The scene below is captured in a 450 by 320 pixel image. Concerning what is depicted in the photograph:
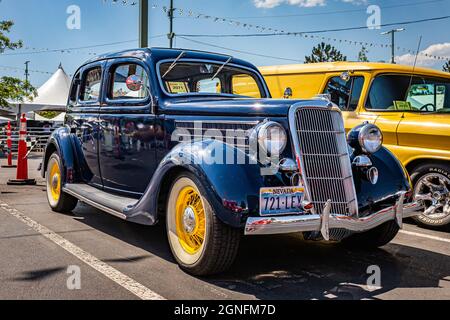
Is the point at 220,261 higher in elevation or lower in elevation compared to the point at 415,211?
lower

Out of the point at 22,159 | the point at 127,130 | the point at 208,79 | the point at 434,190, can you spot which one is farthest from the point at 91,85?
the point at 434,190

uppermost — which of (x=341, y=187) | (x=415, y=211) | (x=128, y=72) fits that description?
(x=128, y=72)

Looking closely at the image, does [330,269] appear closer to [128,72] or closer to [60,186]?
[128,72]

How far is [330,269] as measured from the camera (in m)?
3.49

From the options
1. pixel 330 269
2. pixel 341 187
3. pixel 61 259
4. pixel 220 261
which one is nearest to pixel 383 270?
pixel 330 269

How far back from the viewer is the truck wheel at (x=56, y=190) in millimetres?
5383

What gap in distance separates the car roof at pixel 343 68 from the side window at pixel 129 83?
2.84 meters

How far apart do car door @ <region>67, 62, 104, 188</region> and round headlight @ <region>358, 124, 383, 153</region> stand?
270cm

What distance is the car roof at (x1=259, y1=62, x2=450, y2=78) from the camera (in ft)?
19.2

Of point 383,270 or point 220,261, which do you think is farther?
point 383,270

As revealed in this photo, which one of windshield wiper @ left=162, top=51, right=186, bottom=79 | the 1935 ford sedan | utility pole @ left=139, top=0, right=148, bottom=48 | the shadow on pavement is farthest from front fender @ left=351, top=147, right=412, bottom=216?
utility pole @ left=139, top=0, right=148, bottom=48

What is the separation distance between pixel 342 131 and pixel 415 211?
0.93 meters

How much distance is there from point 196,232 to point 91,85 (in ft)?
9.18

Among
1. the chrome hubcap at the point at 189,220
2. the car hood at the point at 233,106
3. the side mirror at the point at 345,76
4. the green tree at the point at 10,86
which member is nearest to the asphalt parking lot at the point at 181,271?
the chrome hubcap at the point at 189,220
